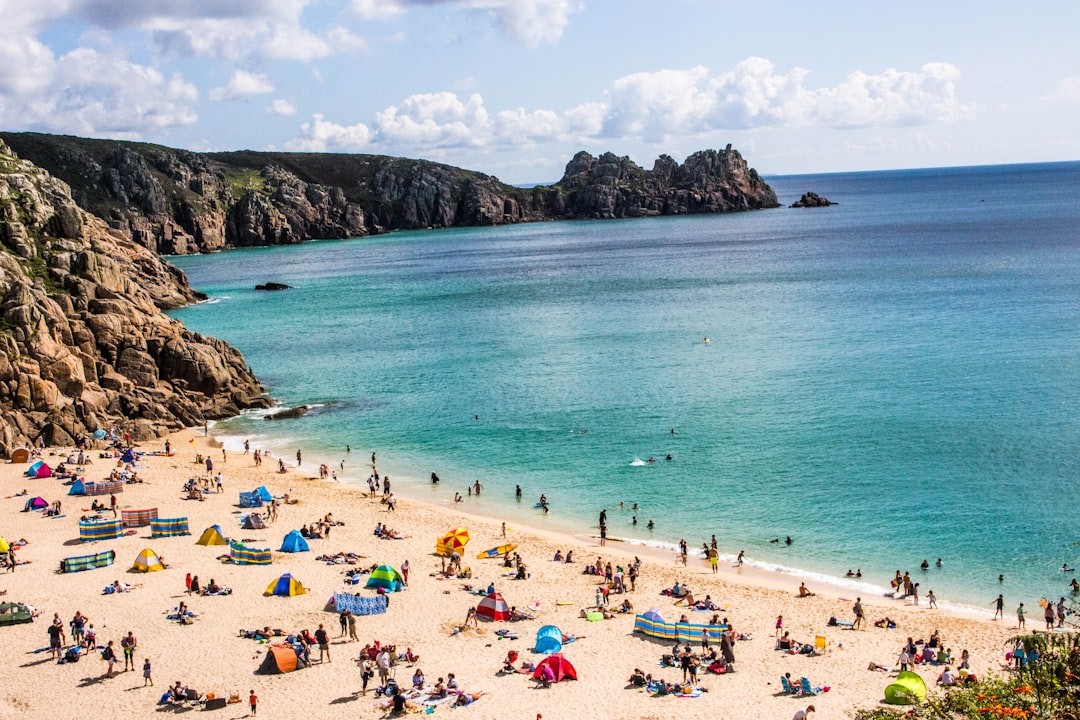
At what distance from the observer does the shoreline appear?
37156 mm

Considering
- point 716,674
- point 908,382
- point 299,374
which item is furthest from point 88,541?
point 908,382

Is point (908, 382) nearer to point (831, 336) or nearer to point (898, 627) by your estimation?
point (831, 336)

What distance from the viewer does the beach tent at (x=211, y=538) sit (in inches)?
1679

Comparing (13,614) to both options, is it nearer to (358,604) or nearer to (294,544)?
(294,544)

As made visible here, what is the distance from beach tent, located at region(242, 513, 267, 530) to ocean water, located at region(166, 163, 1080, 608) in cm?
1015

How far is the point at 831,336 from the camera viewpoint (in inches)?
3423

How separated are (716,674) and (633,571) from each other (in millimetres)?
8995

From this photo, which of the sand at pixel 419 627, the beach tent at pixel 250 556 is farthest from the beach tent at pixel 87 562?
the beach tent at pixel 250 556

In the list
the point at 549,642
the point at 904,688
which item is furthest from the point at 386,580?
the point at 904,688

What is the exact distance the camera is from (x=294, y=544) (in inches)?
1662

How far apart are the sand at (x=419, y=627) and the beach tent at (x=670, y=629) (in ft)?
1.83

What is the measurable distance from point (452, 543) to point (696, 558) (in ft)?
36.1

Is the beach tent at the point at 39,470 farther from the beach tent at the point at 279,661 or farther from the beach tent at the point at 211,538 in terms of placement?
the beach tent at the point at 279,661

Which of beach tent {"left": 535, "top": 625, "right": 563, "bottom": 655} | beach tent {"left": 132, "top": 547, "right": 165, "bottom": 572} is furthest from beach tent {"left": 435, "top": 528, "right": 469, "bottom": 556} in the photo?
beach tent {"left": 132, "top": 547, "right": 165, "bottom": 572}
